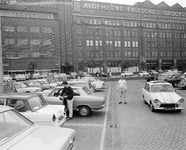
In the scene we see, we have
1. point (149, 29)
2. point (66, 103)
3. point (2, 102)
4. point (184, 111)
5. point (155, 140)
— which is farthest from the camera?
point (149, 29)

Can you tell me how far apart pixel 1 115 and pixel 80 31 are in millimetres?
62369

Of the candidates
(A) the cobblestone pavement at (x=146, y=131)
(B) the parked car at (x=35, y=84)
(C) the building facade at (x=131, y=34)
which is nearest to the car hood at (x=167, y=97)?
(A) the cobblestone pavement at (x=146, y=131)

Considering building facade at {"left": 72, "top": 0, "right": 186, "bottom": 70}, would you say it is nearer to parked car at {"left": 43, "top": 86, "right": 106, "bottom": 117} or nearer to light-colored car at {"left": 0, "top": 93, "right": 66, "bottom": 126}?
parked car at {"left": 43, "top": 86, "right": 106, "bottom": 117}

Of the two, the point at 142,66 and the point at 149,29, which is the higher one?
the point at 149,29

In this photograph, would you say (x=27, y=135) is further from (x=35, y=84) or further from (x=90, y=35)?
(x=90, y=35)

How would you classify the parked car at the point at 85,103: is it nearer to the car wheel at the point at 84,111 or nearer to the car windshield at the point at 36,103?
the car wheel at the point at 84,111

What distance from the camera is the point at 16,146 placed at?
273 cm

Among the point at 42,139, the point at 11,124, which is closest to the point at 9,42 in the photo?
the point at 11,124

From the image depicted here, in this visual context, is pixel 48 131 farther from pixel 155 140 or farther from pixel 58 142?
pixel 155 140

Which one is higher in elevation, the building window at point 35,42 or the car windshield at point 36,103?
the building window at point 35,42

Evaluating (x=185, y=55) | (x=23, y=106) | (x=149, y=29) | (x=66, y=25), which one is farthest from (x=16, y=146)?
(x=185, y=55)

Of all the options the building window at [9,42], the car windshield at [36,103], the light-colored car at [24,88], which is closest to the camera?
the car windshield at [36,103]

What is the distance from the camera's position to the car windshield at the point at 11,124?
3.16 meters

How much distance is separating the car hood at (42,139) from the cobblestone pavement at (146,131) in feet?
7.66
